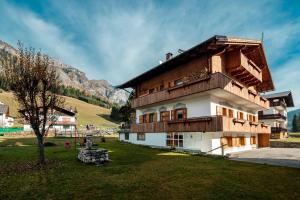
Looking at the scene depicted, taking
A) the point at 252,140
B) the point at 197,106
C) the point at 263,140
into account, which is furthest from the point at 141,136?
the point at 263,140

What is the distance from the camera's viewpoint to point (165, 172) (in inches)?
462

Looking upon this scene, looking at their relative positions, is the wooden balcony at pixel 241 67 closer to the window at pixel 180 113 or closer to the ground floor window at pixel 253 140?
the window at pixel 180 113

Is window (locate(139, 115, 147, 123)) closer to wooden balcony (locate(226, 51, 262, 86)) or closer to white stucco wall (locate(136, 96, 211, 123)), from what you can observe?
white stucco wall (locate(136, 96, 211, 123))

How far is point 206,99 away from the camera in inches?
821

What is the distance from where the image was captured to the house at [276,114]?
1859 inches

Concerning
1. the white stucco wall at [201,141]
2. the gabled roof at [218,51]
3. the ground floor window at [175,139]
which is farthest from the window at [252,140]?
the ground floor window at [175,139]

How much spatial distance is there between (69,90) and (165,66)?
493ft

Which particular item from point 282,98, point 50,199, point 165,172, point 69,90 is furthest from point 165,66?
point 69,90

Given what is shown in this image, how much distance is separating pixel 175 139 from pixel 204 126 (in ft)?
18.7

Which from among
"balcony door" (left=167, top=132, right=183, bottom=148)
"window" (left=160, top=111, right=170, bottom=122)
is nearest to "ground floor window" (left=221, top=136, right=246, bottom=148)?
"balcony door" (left=167, top=132, right=183, bottom=148)

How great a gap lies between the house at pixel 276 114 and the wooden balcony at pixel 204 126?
874 inches

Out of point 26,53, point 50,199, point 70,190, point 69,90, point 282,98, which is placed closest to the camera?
point 50,199

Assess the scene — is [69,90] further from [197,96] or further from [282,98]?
[197,96]

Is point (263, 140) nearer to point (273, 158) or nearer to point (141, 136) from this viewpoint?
point (273, 158)
